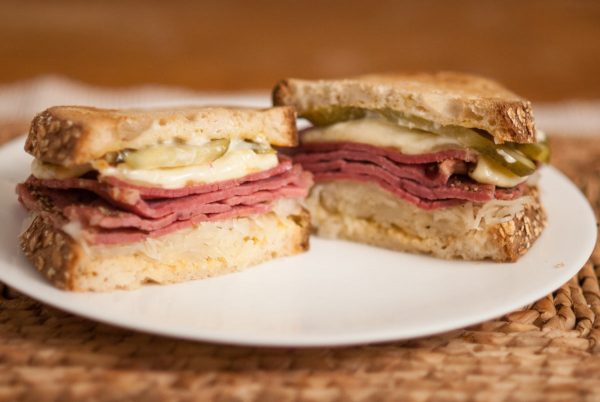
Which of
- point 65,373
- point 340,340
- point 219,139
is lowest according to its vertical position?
point 65,373

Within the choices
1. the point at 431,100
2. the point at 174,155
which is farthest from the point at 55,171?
the point at 431,100

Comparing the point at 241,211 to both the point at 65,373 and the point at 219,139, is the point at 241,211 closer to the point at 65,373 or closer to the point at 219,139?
the point at 219,139

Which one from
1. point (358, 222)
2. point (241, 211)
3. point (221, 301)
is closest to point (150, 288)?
point (221, 301)

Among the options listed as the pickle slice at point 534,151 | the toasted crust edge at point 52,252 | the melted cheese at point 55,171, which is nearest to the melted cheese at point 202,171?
the melted cheese at point 55,171

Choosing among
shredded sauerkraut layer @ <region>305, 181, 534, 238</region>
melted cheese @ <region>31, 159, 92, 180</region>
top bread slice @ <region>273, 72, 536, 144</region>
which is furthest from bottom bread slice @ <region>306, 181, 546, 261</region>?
melted cheese @ <region>31, 159, 92, 180</region>

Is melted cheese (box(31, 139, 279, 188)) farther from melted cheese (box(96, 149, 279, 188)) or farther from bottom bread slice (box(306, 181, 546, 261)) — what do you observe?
bottom bread slice (box(306, 181, 546, 261))

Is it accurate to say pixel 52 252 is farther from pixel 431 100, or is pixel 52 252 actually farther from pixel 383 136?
pixel 431 100

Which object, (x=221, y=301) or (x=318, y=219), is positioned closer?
(x=221, y=301)

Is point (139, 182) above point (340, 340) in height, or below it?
above
